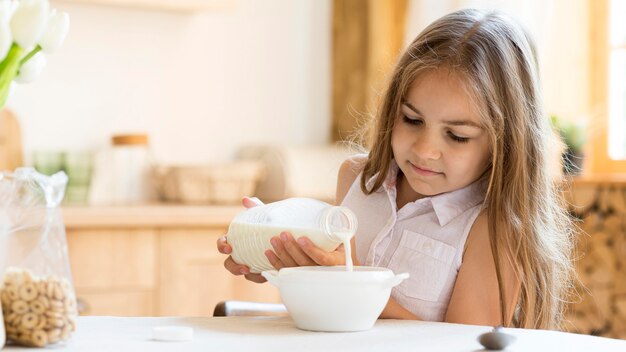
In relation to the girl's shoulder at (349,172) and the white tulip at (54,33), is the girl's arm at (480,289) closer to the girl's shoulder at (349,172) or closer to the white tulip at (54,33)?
the girl's shoulder at (349,172)

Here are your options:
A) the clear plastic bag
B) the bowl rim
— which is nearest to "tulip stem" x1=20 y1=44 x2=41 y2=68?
the clear plastic bag

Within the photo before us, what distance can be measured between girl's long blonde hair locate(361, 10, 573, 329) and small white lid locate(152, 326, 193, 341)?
565mm

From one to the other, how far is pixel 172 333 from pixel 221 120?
7.76 feet

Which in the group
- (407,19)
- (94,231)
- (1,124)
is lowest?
(94,231)

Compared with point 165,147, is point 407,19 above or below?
above

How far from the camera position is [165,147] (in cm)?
326

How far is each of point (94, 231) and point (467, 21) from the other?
146cm

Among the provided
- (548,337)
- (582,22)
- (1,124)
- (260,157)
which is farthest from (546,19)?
(548,337)

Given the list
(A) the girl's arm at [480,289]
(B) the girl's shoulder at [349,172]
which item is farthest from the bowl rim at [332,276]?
(B) the girl's shoulder at [349,172]

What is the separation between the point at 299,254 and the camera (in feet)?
4.01

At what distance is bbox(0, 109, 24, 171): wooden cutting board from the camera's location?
297cm

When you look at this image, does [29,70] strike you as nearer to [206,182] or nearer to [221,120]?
[206,182]

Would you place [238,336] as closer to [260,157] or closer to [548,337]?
[548,337]

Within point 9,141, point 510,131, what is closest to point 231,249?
point 510,131
